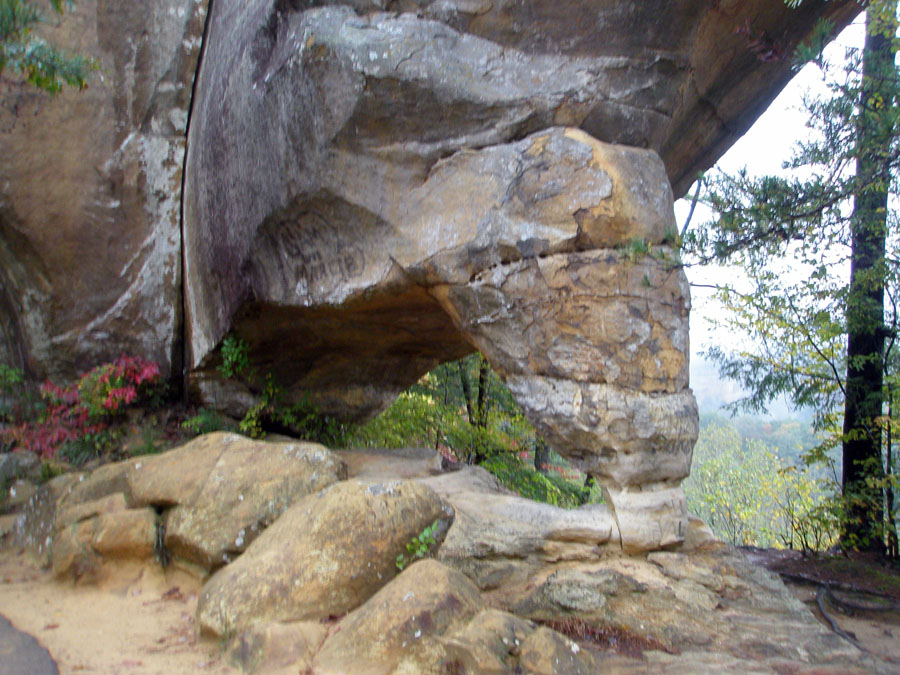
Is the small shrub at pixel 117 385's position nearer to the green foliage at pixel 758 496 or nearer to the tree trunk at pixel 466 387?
the tree trunk at pixel 466 387

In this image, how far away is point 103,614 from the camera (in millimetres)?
3777

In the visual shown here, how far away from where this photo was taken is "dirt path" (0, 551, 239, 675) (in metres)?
3.16

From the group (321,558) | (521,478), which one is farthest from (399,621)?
(521,478)

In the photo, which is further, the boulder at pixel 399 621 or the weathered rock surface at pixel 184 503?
the weathered rock surface at pixel 184 503

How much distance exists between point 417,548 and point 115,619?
5.99 feet

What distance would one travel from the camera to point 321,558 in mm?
3518

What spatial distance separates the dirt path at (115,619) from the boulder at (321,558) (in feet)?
0.76

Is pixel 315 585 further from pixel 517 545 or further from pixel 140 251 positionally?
pixel 140 251

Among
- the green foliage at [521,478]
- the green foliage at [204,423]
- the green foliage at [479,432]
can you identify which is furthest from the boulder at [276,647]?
the green foliage at [521,478]

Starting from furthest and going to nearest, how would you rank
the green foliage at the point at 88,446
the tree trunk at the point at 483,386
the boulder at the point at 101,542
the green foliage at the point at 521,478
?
the tree trunk at the point at 483,386 → the green foliage at the point at 521,478 → the green foliage at the point at 88,446 → the boulder at the point at 101,542

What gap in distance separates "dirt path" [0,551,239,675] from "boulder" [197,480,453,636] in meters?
0.23

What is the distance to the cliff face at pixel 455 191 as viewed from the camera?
4.15 meters

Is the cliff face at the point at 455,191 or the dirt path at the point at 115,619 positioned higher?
the cliff face at the point at 455,191

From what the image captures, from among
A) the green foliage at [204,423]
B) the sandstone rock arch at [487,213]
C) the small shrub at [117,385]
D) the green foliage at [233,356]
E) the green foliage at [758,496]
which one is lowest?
the green foliage at [758,496]
